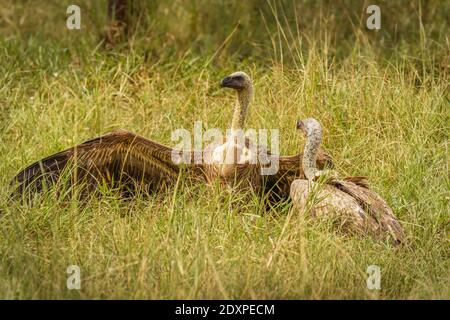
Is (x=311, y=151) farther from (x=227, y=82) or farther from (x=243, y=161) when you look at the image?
(x=227, y=82)

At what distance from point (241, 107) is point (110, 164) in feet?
3.05

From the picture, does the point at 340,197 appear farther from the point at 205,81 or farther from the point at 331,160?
the point at 205,81

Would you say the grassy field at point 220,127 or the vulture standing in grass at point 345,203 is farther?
the vulture standing in grass at point 345,203

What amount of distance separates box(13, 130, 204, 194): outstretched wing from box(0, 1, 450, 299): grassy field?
160 mm

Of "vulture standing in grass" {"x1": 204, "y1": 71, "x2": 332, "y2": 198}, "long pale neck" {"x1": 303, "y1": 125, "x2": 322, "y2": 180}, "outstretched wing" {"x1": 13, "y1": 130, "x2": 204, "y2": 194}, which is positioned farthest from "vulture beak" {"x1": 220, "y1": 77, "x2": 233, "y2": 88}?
"long pale neck" {"x1": 303, "y1": 125, "x2": 322, "y2": 180}

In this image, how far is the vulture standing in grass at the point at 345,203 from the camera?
18.9 ft

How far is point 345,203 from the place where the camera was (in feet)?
19.2

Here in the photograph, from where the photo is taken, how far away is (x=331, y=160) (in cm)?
668

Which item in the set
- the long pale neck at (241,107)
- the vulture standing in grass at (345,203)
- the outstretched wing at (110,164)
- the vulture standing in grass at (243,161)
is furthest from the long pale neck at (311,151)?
the outstretched wing at (110,164)

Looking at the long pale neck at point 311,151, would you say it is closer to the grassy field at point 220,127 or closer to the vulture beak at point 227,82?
the grassy field at point 220,127

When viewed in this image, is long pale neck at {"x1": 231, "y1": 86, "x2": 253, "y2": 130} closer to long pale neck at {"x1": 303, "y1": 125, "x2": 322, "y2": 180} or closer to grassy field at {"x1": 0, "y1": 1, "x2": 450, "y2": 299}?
grassy field at {"x1": 0, "y1": 1, "x2": 450, "y2": 299}

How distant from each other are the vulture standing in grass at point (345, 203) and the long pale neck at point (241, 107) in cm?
64

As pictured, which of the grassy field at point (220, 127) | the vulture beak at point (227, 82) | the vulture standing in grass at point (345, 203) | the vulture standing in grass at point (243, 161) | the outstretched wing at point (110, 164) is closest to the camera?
the grassy field at point (220, 127)

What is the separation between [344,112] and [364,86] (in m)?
0.31
